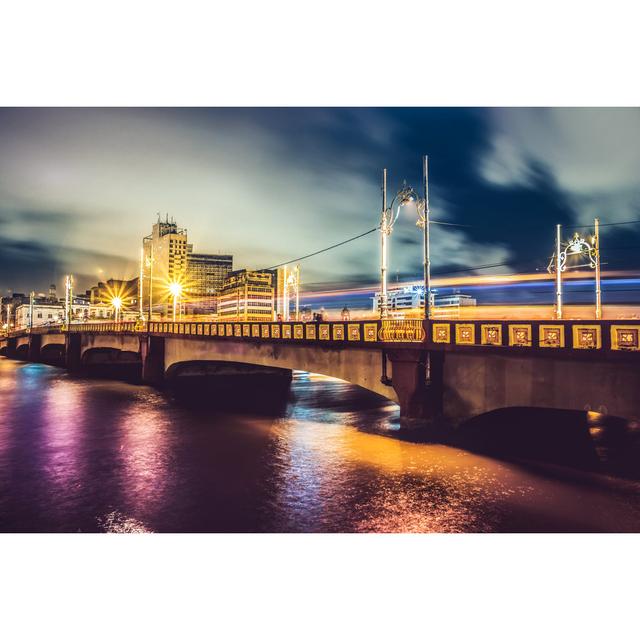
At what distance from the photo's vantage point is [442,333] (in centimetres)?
1650

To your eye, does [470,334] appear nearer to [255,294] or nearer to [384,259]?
[384,259]

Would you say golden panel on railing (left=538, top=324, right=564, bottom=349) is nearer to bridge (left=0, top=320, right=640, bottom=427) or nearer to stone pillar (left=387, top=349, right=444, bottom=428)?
bridge (left=0, top=320, right=640, bottom=427)

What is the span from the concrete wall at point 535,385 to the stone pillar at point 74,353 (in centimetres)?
5112

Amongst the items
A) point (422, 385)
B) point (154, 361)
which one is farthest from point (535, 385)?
point (154, 361)

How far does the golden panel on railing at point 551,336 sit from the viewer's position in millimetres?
13523

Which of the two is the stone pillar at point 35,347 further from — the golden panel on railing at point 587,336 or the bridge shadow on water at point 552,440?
the golden panel on railing at point 587,336

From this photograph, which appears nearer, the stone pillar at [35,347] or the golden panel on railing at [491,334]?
the golden panel on railing at [491,334]

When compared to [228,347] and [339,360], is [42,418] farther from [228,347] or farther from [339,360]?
[339,360]

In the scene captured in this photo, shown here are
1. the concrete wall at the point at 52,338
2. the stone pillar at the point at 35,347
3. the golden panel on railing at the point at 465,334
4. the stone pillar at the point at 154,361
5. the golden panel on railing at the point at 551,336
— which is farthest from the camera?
the stone pillar at the point at 35,347

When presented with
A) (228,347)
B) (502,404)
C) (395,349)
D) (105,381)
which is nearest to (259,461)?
(395,349)

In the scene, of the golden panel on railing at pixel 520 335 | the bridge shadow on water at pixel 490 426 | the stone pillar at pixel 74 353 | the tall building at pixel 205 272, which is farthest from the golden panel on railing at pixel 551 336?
the tall building at pixel 205 272

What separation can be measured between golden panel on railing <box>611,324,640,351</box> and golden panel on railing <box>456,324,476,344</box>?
4232mm

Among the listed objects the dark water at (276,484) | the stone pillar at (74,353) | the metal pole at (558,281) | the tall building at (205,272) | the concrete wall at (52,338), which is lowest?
the dark water at (276,484)

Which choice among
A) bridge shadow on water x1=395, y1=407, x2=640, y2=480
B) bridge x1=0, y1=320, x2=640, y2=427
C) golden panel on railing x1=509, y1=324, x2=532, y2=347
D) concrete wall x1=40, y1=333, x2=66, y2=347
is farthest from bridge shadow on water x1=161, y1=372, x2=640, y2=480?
concrete wall x1=40, y1=333, x2=66, y2=347
